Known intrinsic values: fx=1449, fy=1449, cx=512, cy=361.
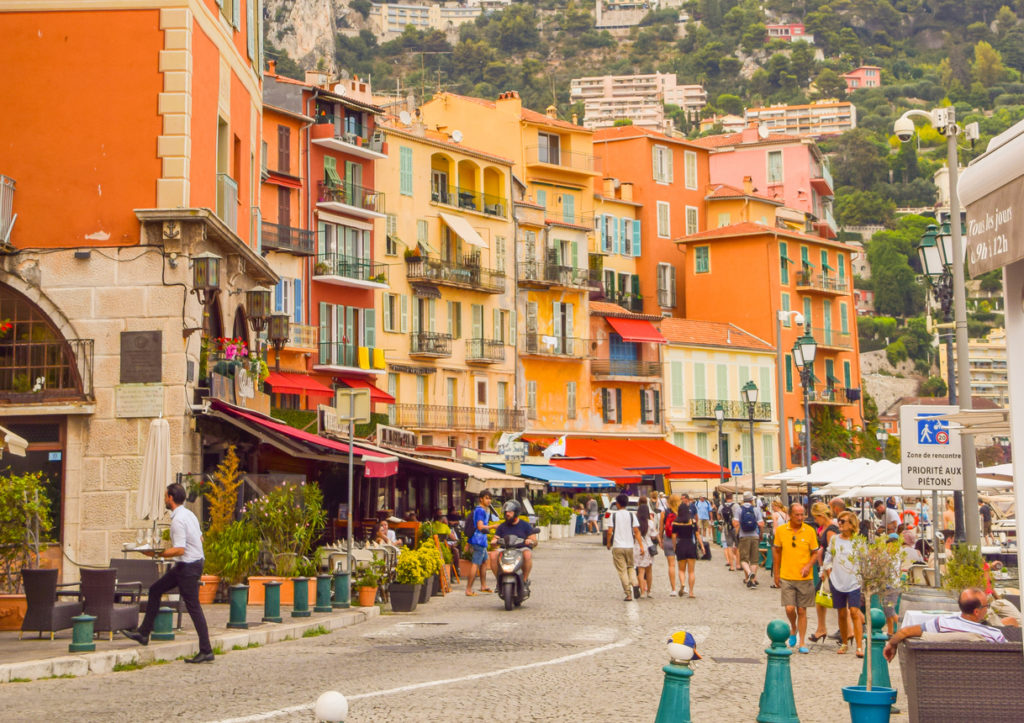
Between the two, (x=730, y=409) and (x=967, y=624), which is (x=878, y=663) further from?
(x=730, y=409)

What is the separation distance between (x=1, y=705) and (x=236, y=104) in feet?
50.9

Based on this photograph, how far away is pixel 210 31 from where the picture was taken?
22.1 metres

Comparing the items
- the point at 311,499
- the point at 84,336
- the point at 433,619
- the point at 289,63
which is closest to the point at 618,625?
the point at 433,619

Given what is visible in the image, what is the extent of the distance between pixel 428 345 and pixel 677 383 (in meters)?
16.5

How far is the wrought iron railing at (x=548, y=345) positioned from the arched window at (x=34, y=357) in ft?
124

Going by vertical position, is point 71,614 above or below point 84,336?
below

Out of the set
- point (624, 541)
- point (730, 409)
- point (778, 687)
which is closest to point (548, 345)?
point (730, 409)

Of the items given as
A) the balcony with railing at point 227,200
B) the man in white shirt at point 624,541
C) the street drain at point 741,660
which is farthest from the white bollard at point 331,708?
the balcony with railing at point 227,200

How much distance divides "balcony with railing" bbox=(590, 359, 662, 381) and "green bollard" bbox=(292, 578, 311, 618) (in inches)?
1711

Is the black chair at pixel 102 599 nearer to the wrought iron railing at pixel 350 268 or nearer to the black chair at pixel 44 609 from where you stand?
the black chair at pixel 44 609

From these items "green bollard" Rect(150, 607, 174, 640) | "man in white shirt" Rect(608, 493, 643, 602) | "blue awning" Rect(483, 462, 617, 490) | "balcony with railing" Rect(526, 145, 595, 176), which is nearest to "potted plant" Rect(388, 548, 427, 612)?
"man in white shirt" Rect(608, 493, 643, 602)

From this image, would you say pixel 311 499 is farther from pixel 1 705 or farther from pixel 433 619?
pixel 1 705

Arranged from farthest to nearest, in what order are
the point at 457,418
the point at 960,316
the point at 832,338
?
the point at 832,338, the point at 457,418, the point at 960,316

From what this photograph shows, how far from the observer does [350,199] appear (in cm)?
4916
